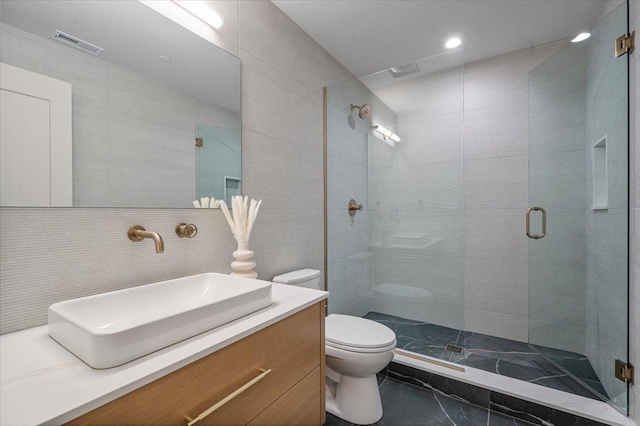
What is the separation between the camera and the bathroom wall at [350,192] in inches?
92.0

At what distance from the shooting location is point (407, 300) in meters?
2.22

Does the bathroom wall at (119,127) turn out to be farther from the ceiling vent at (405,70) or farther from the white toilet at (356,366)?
the ceiling vent at (405,70)

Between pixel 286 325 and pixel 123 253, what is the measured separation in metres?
0.68

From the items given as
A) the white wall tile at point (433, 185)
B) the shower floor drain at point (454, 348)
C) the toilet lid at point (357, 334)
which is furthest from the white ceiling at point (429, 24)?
the shower floor drain at point (454, 348)

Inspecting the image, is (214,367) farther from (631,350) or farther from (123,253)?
(631,350)

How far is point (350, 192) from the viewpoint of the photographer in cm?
243

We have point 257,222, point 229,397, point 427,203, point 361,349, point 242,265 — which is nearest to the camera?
point 229,397

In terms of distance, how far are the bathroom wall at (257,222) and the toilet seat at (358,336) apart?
0.51m

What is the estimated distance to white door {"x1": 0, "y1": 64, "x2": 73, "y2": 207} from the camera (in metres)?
0.90

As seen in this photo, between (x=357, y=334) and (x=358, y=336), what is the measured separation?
3 cm

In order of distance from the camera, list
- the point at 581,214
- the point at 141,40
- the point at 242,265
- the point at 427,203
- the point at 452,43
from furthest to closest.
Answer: the point at 452,43
the point at 427,203
the point at 581,214
the point at 242,265
the point at 141,40

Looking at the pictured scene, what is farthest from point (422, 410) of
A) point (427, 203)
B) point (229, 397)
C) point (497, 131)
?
point (497, 131)

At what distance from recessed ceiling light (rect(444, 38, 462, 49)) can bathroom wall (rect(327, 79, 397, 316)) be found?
767 millimetres

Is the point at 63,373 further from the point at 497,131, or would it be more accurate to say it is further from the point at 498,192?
the point at 497,131
